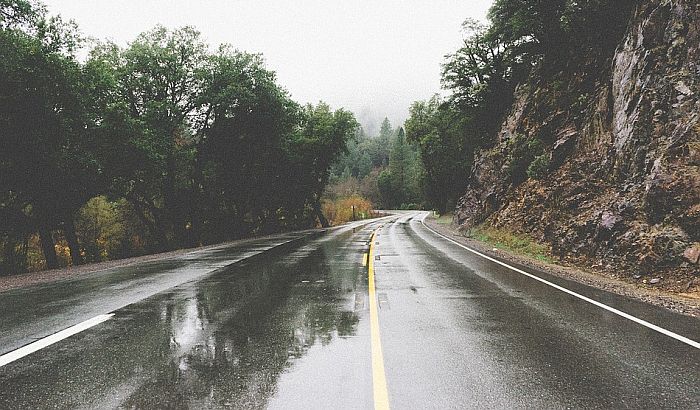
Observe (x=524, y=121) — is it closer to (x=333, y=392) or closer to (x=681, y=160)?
(x=681, y=160)

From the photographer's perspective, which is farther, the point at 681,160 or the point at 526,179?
the point at 526,179

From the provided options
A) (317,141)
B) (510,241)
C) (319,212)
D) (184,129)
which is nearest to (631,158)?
(510,241)

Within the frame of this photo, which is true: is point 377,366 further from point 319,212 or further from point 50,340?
point 319,212

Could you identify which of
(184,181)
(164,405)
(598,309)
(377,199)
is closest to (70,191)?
(184,181)

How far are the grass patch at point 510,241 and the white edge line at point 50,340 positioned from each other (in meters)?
13.3

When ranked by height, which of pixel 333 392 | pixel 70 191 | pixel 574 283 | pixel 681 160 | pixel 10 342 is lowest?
pixel 574 283

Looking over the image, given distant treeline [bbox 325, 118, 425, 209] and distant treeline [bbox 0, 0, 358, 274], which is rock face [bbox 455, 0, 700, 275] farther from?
distant treeline [bbox 325, 118, 425, 209]

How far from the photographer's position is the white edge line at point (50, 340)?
16.9 feet

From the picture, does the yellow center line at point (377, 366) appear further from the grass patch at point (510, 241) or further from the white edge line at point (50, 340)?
the grass patch at point (510, 241)

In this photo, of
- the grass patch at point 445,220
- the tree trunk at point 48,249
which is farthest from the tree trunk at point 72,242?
the grass patch at point 445,220

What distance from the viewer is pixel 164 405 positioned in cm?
379

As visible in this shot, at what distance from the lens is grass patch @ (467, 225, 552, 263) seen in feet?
54.7

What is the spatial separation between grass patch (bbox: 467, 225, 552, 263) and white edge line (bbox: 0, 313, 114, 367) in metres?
13.3

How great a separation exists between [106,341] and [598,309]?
7.51 m
